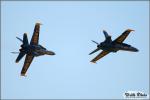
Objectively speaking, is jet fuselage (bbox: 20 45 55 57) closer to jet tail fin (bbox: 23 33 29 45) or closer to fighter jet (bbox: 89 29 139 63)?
jet tail fin (bbox: 23 33 29 45)

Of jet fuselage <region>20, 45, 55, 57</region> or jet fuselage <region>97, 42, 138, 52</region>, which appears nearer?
jet fuselage <region>20, 45, 55, 57</region>

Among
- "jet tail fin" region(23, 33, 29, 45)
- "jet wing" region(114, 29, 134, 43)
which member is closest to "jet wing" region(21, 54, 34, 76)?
"jet tail fin" region(23, 33, 29, 45)

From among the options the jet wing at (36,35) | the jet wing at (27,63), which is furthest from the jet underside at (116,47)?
the jet wing at (27,63)

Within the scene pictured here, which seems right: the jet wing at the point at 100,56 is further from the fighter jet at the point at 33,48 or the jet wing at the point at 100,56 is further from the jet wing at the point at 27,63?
the jet wing at the point at 27,63

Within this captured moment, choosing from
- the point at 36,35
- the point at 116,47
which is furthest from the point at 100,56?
the point at 36,35

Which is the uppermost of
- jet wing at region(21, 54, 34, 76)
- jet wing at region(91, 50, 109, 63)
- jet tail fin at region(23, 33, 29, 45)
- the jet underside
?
jet tail fin at region(23, 33, 29, 45)

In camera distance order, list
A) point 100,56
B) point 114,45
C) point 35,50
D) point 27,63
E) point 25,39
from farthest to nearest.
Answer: point 100,56 → point 27,63 → point 114,45 → point 35,50 → point 25,39

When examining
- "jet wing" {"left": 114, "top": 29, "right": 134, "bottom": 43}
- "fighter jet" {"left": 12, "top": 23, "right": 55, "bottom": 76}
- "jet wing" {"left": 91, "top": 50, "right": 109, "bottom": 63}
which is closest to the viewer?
"fighter jet" {"left": 12, "top": 23, "right": 55, "bottom": 76}

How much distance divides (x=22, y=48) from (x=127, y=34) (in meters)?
24.6

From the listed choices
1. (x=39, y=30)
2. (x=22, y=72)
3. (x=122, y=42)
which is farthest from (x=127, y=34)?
(x=22, y=72)

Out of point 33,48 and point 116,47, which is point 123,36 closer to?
point 116,47

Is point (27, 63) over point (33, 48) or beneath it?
beneath

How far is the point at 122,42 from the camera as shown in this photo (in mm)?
90750

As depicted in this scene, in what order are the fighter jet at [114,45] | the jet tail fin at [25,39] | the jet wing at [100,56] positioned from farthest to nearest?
the jet wing at [100,56], the fighter jet at [114,45], the jet tail fin at [25,39]
